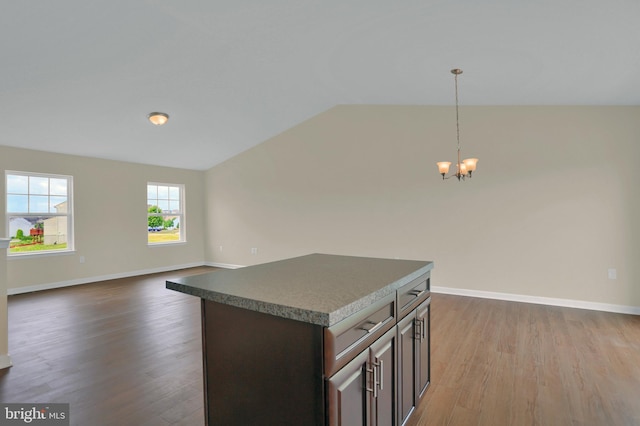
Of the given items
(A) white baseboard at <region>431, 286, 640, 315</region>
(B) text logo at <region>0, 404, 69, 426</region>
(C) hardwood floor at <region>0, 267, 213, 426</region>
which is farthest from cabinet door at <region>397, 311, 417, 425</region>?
(A) white baseboard at <region>431, 286, 640, 315</region>

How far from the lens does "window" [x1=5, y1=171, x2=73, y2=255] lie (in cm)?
508

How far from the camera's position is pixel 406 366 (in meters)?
1.71

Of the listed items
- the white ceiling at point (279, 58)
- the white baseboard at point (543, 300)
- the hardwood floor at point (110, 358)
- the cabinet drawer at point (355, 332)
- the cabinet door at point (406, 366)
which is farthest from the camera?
the white baseboard at point (543, 300)

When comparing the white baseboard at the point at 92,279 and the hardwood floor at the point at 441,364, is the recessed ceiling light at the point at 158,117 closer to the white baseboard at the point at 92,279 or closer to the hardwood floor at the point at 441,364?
the hardwood floor at the point at 441,364

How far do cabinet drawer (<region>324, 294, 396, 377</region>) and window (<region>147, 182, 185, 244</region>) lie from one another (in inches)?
256

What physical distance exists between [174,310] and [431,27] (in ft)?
13.6

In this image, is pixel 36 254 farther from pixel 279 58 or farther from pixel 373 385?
pixel 373 385

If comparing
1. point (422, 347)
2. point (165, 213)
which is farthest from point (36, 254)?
point (422, 347)

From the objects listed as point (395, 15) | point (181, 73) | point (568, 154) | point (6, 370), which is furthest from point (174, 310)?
point (568, 154)

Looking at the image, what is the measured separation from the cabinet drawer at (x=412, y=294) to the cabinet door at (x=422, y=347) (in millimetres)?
58

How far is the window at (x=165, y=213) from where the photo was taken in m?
6.87

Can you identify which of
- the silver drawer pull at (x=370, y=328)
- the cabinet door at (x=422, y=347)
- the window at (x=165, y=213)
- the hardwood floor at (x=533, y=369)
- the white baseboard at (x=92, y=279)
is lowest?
the hardwood floor at (x=533, y=369)

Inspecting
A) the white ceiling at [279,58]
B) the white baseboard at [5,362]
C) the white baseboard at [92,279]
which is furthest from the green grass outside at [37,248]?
the white baseboard at [5,362]

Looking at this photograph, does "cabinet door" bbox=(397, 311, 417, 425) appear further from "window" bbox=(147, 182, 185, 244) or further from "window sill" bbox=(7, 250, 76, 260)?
"window" bbox=(147, 182, 185, 244)
